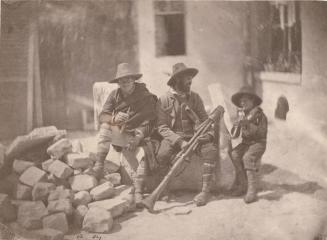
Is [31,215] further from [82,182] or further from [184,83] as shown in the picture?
[184,83]

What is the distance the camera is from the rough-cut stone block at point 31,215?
9.58 ft

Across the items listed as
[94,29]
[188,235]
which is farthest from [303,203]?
[94,29]

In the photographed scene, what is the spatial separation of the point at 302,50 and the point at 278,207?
1.38m

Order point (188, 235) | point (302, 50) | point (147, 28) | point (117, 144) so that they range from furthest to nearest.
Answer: point (302, 50)
point (147, 28)
point (117, 144)
point (188, 235)

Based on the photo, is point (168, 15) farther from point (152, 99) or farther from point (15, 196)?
point (15, 196)

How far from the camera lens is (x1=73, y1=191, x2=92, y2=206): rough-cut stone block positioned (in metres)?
3.07

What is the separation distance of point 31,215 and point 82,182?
417mm

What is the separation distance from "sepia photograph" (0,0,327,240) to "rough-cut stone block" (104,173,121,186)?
0.03 ft

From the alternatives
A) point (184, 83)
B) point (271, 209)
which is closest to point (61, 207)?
point (184, 83)

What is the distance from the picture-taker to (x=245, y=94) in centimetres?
342

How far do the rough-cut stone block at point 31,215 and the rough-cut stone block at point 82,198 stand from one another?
0.72 feet

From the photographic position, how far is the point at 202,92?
3.50 metres

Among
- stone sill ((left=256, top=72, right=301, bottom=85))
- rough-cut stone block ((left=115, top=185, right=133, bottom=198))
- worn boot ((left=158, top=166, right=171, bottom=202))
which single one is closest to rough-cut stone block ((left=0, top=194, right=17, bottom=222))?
rough-cut stone block ((left=115, top=185, right=133, bottom=198))

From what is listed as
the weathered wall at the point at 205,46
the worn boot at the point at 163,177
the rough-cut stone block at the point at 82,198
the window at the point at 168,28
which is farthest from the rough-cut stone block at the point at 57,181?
the window at the point at 168,28
